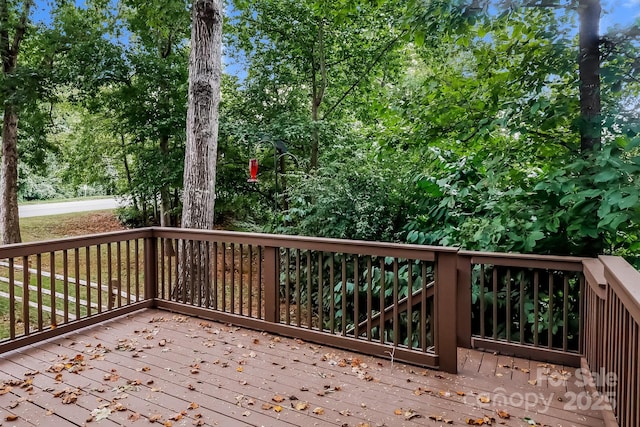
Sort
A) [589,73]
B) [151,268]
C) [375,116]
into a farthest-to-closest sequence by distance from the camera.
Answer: [375,116]
[151,268]
[589,73]

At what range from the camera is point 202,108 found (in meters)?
5.09

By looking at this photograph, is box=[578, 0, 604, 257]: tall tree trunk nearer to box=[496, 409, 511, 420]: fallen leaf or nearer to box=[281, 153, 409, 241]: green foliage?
box=[496, 409, 511, 420]: fallen leaf

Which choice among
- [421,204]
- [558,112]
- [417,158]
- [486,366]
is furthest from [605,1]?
[486,366]

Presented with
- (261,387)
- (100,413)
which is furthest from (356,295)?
(100,413)

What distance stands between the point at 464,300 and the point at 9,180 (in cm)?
1032

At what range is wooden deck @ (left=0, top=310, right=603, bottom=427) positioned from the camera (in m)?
2.39

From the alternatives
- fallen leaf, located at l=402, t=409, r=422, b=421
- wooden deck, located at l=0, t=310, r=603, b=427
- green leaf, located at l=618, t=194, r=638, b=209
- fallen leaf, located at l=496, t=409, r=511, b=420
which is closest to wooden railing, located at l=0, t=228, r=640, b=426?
wooden deck, located at l=0, t=310, r=603, b=427

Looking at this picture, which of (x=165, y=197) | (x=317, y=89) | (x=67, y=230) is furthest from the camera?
(x=67, y=230)

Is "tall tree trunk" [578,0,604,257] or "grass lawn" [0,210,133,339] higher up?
"tall tree trunk" [578,0,604,257]

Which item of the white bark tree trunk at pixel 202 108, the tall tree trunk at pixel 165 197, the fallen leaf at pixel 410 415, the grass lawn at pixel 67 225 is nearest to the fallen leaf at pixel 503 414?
the fallen leaf at pixel 410 415

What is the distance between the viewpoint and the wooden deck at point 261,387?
239 centimetres

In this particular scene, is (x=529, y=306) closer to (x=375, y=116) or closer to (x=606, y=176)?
(x=606, y=176)

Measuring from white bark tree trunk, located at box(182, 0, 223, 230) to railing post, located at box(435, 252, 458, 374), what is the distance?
3.21 m

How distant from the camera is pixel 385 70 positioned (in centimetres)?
845
